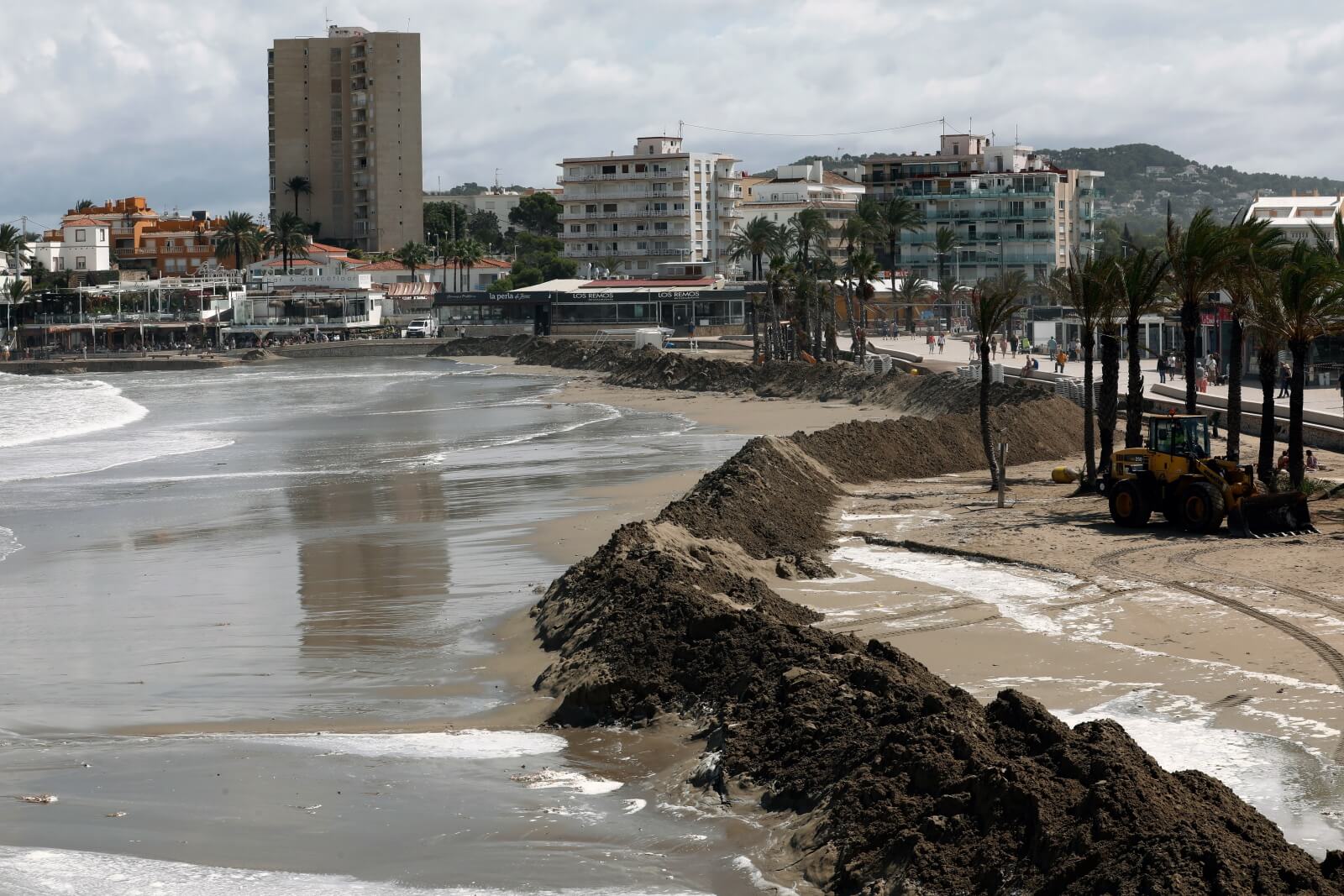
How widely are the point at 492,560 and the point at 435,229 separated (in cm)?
14711

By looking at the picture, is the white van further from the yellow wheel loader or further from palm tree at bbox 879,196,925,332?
Answer: the yellow wheel loader

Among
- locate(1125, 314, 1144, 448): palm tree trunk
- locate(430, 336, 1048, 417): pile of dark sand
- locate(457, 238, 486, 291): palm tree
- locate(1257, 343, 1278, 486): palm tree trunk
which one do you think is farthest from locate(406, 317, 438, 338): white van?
locate(1257, 343, 1278, 486): palm tree trunk

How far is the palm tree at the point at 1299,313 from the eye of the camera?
2378 cm

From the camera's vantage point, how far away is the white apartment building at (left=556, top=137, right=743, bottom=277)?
127m

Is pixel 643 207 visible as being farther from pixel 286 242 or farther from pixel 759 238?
pixel 286 242

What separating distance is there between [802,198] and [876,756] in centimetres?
11837

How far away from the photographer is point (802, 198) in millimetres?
125688

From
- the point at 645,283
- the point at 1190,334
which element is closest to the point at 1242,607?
the point at 1190,334

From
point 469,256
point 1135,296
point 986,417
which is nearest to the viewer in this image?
point 1135,296

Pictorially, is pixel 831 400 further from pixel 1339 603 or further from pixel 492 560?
pixel 1339 603

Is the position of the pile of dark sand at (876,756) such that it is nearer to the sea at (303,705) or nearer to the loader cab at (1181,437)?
the sea at (303,705)

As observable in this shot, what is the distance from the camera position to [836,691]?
11133 mm

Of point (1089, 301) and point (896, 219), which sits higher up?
point (896, 219)

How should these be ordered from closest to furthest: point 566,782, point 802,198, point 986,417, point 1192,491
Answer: point 566,782 → point 1192,491 → point 986,417 → point 802,198
